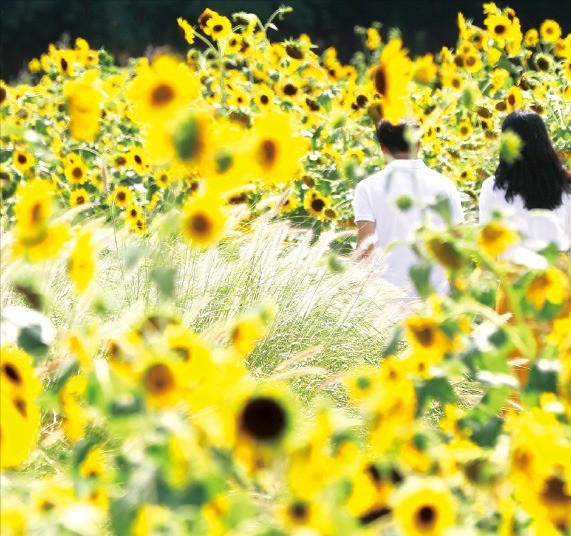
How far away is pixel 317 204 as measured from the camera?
555 centimetres

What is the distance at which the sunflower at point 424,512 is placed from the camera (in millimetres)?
1430

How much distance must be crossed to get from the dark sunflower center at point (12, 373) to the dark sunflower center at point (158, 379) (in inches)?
11.9

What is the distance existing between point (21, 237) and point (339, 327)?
8.04ft

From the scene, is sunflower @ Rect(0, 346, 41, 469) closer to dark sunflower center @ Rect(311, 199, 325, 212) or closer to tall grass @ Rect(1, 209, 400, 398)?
tall grass @ Rect(1, 209, 400, 398)

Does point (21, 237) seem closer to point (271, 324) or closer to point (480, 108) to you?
point (271, 324)

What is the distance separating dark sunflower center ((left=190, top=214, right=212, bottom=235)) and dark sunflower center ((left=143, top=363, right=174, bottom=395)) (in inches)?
11.4

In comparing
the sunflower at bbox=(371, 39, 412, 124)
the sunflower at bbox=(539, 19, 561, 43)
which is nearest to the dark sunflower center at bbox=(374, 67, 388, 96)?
the sunflower at bbox=(371, 39, 412, 124)

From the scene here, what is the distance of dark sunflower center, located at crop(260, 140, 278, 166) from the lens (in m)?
1.69

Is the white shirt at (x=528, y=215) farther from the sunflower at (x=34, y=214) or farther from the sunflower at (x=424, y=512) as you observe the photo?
the sunflower at (x=424, y=512)

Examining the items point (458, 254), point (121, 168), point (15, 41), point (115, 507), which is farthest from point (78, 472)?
point (15, 41)

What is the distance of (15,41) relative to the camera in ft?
75.0

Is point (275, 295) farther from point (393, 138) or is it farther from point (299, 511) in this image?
point (299, 511)

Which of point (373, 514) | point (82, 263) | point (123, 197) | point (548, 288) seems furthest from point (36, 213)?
point (123, 197)

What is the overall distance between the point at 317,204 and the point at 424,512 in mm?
4156
